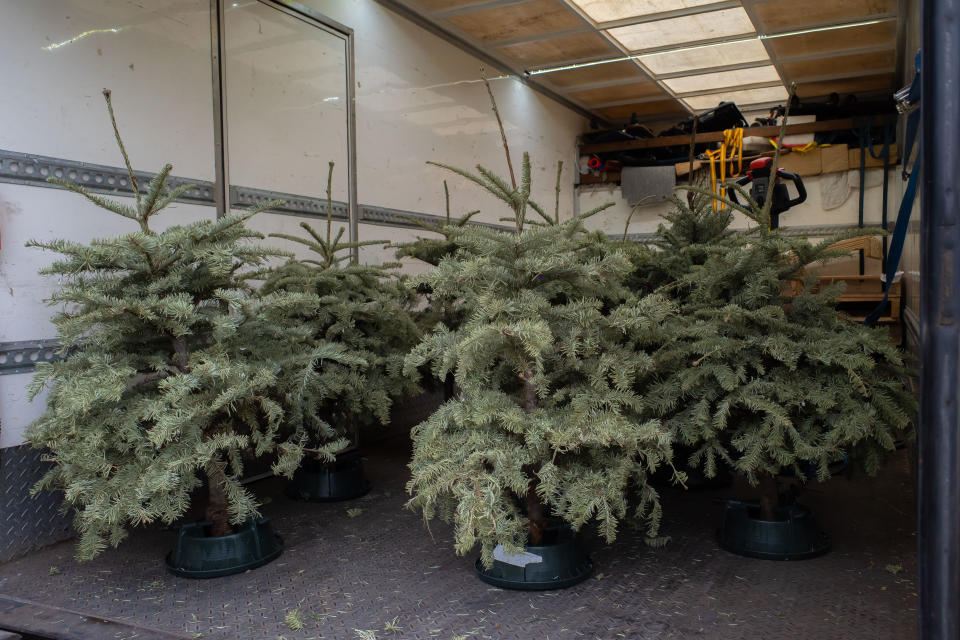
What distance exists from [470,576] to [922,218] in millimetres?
2161

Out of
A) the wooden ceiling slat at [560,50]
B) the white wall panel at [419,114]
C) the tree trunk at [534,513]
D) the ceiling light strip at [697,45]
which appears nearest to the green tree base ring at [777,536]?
the tree trunk at [534,513]

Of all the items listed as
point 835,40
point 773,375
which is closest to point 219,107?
point 773,375

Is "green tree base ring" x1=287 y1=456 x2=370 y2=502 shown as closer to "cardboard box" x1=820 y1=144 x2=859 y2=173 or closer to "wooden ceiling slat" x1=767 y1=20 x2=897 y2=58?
"wooden ceiling slat" x1=767 y1=20 x2=897 y2=58

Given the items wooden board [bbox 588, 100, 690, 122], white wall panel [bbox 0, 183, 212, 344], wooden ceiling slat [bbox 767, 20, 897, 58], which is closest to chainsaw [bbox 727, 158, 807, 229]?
wooden ceiling slat [bbox 767, 20, 897, 58]

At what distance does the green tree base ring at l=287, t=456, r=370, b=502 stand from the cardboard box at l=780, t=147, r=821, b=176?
6.53 meters

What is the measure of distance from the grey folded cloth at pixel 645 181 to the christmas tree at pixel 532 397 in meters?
6.43

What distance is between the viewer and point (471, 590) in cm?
277

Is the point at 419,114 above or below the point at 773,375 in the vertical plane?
above

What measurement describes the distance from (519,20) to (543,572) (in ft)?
16.8

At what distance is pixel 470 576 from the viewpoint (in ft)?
9.55

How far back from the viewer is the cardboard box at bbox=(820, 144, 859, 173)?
315 inches

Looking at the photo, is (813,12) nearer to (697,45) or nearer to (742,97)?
(697,45)

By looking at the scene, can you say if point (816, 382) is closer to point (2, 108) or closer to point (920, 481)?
point (920, 481)

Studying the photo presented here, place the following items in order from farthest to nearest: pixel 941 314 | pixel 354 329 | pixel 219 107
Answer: pixel 219 107
pixel 354 329
pixel 941 314
